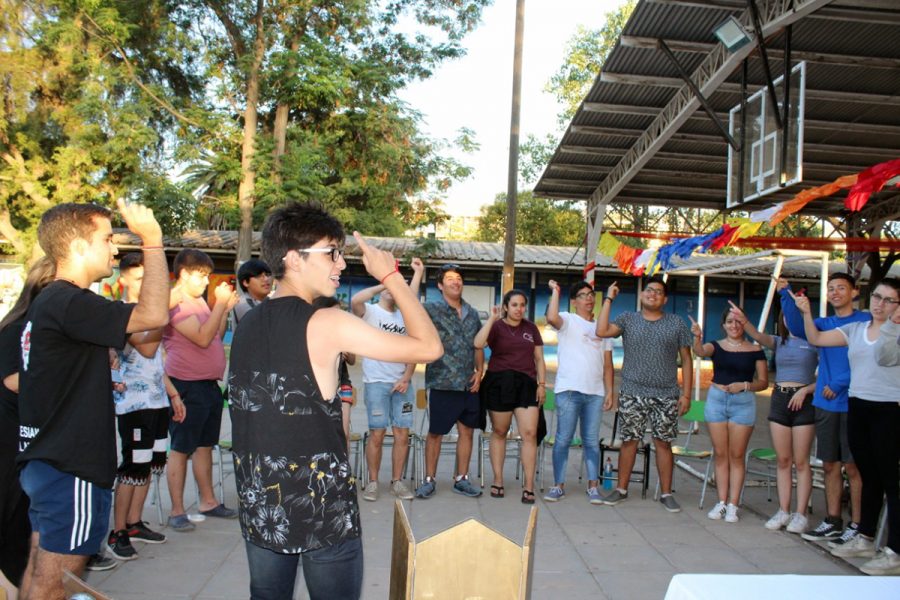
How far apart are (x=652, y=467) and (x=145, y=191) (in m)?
12.7

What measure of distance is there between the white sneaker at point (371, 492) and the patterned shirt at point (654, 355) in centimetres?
224

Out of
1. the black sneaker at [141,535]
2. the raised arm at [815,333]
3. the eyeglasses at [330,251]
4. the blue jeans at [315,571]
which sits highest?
the eyeglasses at [330,251]

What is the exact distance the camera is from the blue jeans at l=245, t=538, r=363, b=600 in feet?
7.20

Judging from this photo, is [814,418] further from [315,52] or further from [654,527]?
[315,52]

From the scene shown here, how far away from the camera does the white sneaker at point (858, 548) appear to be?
481 centimetres

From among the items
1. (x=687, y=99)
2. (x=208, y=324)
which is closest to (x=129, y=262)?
(x=208, y=324)

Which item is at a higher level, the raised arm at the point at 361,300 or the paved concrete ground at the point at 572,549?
the raised arm at the point at 361,300

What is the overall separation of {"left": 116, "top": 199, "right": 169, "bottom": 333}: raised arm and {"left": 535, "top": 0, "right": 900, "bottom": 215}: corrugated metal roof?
326 inches

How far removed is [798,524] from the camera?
5395 millimetres

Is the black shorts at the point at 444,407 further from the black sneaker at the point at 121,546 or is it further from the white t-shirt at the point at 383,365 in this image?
the black sneaker at the point at 121,546

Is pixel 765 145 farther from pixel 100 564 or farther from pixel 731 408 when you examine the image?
pixel 100 564

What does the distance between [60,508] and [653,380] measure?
15.4ft

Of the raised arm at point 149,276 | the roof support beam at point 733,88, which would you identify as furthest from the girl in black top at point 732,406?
the roof support beam at point 733,88

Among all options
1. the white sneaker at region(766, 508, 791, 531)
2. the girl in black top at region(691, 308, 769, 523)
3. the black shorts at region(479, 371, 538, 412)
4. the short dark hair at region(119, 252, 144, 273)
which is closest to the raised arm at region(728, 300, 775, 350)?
the girl in black top at region(691, 308, 769, 523)
